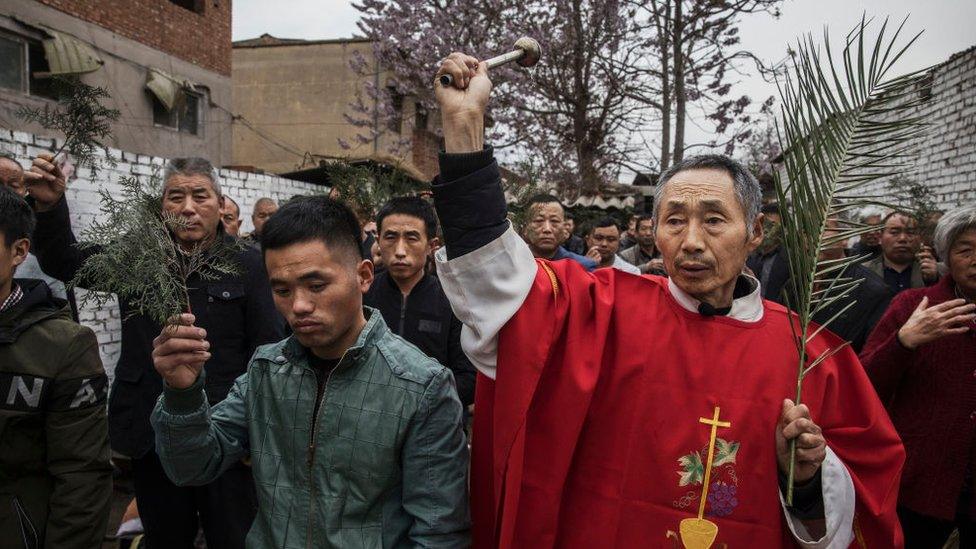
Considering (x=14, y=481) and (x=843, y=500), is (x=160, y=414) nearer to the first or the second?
(x=14, y=481)

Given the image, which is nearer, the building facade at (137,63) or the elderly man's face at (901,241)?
the elderly man's face at (901,241)

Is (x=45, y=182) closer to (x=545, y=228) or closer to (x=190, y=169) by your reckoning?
(x=190, y=169)

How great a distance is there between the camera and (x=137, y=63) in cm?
1240

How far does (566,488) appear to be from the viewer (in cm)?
187

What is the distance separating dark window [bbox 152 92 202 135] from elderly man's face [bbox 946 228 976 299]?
13.8m

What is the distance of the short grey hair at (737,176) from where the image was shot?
1944 mm

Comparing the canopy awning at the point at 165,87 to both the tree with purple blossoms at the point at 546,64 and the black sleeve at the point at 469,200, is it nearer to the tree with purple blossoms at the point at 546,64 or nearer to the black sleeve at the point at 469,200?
the tree with purple blossoms at the point at 546,64

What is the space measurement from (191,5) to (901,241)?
15089mm

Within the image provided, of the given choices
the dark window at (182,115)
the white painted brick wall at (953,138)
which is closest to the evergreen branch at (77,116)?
the white painted brick wall at (953,138)

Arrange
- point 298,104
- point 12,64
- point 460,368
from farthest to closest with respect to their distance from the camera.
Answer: point 298,104, point 12,64, point 460,368

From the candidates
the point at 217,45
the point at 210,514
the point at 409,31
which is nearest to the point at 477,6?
the point at 409,31

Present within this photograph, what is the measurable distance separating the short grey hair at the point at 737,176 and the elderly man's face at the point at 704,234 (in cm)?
2

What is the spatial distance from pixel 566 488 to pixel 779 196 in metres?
1.02

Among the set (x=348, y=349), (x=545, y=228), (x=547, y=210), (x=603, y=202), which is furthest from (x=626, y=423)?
(x=603, y=202)
